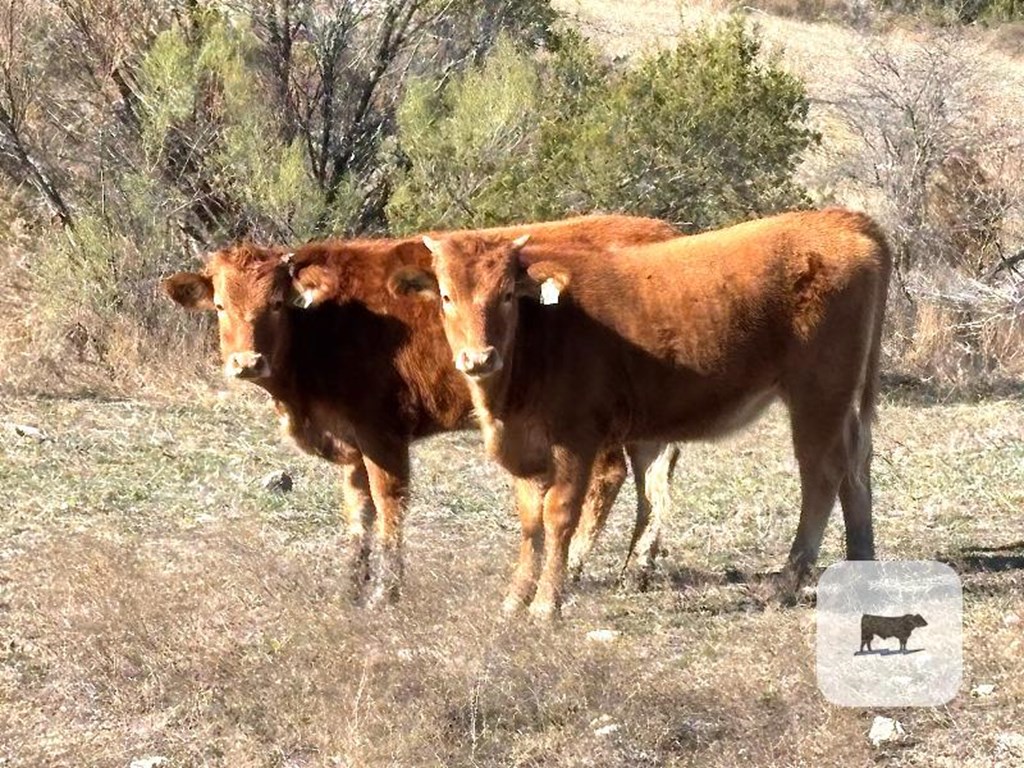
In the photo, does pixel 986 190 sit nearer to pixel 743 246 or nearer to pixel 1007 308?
pixel 1007 308

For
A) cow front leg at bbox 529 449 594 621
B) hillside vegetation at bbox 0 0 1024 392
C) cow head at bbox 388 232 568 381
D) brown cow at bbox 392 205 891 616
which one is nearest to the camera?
cow head at bbox 388 232 568 381

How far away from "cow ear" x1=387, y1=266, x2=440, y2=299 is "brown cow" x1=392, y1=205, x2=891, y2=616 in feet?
0.03

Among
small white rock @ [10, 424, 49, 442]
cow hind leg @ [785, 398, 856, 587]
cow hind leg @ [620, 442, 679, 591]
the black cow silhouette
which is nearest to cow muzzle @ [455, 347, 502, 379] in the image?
cow hind leg @ [620, 442, 679, 591]

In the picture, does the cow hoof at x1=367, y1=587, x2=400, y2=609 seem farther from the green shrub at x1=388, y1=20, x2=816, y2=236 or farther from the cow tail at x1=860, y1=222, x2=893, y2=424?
the green shrub at x1=388, y1=20, x2=816, y2=236

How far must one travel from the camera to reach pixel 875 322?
7.93 meters

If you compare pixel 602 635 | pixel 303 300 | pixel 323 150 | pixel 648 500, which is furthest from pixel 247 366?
pixel 323 150

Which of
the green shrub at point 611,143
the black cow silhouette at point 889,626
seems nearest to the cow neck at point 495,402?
the black cow silhouette at point 889,626

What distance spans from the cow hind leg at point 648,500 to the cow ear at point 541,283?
1.15 metres

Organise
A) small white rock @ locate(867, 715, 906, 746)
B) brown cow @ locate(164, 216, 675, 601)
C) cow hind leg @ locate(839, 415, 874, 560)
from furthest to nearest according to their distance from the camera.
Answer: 1. cow hind leg @ locate(839, 415, 874, 560)
2. brown cow @ locate(164, 216, 675, 601)
3. small white rock @ locate(867, 715, 906, 746)

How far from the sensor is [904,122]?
657 inches

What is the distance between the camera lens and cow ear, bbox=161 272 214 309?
316 inches

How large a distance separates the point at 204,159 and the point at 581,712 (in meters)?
9.56

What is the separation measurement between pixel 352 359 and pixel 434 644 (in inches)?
93.3

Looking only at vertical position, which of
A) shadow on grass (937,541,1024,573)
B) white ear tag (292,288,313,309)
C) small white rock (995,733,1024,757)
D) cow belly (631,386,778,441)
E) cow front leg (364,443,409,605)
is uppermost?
white ear tag (292,288,313,309)
